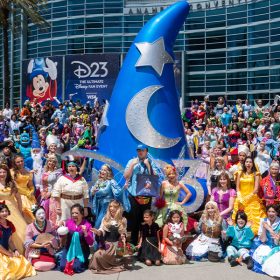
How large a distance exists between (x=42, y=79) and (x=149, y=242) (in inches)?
1074

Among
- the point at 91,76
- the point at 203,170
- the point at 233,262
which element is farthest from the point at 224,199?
the point at 91,76

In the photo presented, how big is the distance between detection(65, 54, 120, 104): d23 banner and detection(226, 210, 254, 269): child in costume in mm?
24345

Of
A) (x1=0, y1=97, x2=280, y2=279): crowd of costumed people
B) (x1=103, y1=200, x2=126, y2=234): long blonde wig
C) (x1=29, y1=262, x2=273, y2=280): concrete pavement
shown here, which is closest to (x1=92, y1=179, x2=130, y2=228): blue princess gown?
(x1=0, y1=97, x2=280, y2=279): crowd of costumed people

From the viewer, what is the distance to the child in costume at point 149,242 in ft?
20.5

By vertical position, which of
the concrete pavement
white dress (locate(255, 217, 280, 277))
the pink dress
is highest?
the pink dress

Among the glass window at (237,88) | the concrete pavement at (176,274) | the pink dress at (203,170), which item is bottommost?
the concrete pavement at (176,274)

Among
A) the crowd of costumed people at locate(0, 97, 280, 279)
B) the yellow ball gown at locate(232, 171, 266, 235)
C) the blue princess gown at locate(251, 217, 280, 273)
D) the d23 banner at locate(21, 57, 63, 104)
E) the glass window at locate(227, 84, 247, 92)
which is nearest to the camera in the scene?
the blue princess gown at locate(251, 217, 280, 273)

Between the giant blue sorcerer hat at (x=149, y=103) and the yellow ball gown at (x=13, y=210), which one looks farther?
the giant blue sorcerer hat at (x=149, y=103)

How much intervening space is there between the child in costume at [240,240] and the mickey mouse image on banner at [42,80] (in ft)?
85.6

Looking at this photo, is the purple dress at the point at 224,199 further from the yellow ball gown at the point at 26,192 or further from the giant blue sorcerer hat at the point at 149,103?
the yellow ball gown at the point at 26,192

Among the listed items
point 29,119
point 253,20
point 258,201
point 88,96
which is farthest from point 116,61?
point 258,201

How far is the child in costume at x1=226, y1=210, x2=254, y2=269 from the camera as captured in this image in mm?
6211

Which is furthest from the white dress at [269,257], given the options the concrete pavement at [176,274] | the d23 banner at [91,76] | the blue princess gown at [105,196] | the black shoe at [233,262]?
the d23 banner at [91,76]

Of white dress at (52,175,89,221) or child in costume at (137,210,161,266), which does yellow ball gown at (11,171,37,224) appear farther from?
child in costume at (137,210,161,266)
